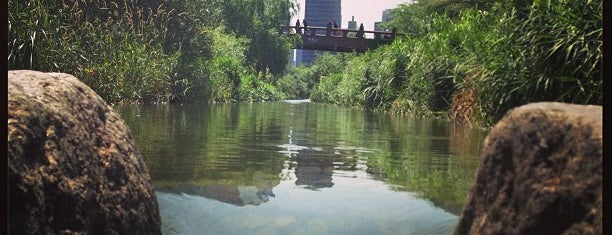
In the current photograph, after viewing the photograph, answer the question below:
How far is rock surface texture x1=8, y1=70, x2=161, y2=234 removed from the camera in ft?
6.04

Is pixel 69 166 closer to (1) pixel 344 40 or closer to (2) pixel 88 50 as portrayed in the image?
(2) pixel 88 50

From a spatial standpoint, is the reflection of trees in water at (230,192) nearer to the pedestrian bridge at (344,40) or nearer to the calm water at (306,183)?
the calm water at (306,183)

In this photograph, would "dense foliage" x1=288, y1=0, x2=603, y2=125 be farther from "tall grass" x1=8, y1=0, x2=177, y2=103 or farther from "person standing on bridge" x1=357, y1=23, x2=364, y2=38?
"person standing on bridge" x1=357, y1=23, x2=364, y2=38

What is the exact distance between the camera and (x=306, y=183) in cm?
409

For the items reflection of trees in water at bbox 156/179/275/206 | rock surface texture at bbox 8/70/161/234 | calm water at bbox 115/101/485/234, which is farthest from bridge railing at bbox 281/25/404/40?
rock surface texture at bbox 8/70/161/234

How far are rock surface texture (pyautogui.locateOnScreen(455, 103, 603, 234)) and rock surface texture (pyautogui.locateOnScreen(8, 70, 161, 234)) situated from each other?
1276 mm

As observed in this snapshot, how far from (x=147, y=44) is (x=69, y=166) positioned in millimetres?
14207

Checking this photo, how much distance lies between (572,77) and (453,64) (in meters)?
6.63

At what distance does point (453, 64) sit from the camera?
515 inches

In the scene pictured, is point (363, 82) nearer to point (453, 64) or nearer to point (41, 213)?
point (453, 64)

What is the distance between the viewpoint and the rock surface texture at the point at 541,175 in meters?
1.78

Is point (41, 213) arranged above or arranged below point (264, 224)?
above

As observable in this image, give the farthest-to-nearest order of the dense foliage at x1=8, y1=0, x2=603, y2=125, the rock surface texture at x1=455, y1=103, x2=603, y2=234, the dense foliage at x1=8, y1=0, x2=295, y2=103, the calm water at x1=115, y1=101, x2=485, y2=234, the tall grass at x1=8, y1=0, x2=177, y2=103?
the dense foliage at x1=8, y1=0, x2=295, y2=103 < the tall grass at x1=8, y1=0, x2=177, y2=103 < the dense foliage at x1=8, y1=0, x2=603, y2=125 < the calm water at x1=115, y1=101, x2=485, y2=234 < the rock surface texture at x1=455, y1=103, x2=603, y2=234
